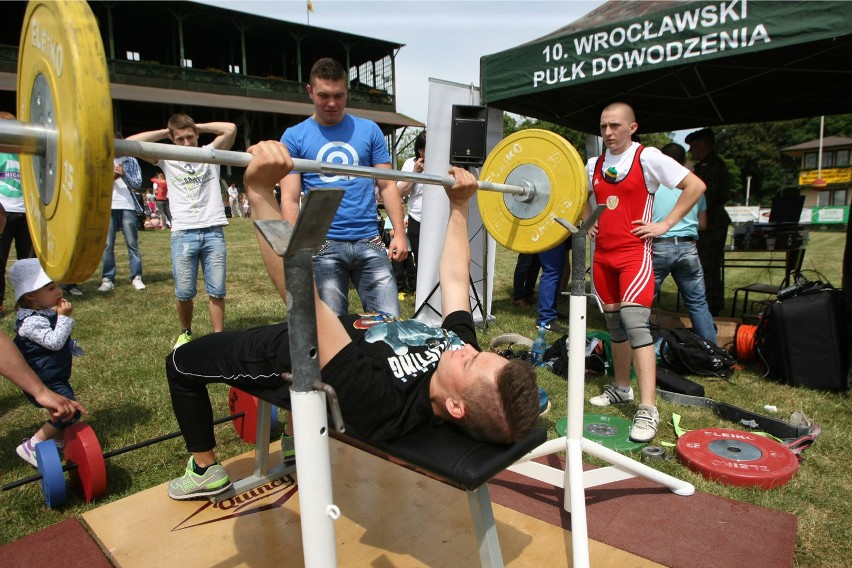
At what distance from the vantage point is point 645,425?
291 centimetres

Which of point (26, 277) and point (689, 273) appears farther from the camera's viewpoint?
point (689, 273)

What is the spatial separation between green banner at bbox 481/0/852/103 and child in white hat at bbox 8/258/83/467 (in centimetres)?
349

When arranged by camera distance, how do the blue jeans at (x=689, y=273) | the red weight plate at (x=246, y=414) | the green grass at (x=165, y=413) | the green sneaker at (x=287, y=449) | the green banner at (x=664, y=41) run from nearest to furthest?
the green grass at (x=165, y=413), the green sneaker at (x=287, y=449), the red weight plate at (x=246, y=414), the green banner at (x=664, y=41), the blue jeans at (x=689, y=273)

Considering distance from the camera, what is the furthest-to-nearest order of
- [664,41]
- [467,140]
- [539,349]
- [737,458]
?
1. [539,349]
2. [664,41]
3. [467,140]
4. [737,458]

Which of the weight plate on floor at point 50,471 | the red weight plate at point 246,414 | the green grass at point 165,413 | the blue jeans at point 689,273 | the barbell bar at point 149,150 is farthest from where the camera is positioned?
the blue jeans at point 689,273

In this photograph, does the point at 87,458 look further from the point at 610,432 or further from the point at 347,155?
the point at 610,432

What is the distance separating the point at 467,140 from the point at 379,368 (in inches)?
85.2

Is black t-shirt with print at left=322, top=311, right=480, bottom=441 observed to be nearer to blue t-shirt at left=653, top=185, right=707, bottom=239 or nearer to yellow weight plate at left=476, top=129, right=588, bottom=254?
yellow weight plate at left=476, top=129, right=588, bottom=254

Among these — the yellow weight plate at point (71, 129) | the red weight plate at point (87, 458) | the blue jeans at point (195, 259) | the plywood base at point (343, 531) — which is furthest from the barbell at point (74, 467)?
the blue jeans at point (195, 259)

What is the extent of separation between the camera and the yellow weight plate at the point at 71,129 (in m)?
1.00

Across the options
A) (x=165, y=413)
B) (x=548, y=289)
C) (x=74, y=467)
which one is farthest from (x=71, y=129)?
(x=548, y=289)

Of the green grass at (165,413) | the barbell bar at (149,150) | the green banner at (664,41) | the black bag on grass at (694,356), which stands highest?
the green banner at (664,41)

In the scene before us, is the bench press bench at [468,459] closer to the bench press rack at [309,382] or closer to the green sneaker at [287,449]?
the bench press rack at [309,382]

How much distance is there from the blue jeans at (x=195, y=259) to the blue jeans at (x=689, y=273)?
3380mm
